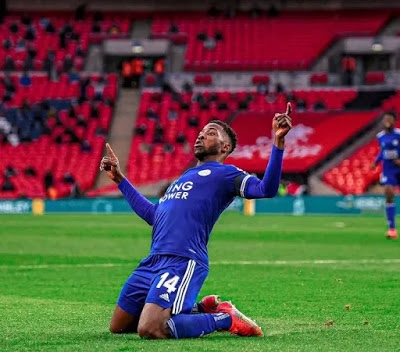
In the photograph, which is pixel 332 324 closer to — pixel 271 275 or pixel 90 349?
pixel 90 349

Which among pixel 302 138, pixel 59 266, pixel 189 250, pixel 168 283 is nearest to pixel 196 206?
pixel 189 250

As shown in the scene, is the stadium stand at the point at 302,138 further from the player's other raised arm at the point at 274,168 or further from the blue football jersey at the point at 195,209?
the player's other raised arm at the point at 274,168

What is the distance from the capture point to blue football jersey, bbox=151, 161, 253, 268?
8.88 m

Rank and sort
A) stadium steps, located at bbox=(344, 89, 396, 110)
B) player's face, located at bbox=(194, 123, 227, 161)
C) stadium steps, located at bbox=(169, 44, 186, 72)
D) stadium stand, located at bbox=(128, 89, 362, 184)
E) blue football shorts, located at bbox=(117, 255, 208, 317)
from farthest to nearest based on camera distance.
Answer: stadium steps, located at bbox=(169, 44, 186, 72)
stadium steps, located at bbox=(344, 89, 396, 110)
stadium stand, located at bbox=(128, 89, 362, 184)
player's face, located at bbox=(194, 123, 227, 161)
blue football shorts, located at bbox=(117, 255, 208, 317)

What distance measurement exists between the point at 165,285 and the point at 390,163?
16203 millimetres

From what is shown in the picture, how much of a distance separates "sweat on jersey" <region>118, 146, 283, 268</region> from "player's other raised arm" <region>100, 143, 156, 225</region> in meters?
0.37

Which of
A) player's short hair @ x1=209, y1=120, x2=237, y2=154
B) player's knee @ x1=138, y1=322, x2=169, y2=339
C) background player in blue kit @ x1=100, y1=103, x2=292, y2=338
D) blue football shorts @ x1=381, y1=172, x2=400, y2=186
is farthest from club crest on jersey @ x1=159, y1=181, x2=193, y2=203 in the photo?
blue football shorts @ x1=381, y1=172, x2=400, y2=186

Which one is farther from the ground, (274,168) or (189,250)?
(274,168)

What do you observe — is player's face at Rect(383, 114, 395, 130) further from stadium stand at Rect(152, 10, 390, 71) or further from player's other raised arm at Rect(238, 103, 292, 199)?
stadium stand at Rect(152, 10, 390, 71)

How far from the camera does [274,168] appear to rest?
8.38m

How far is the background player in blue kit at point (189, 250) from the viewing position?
8.50 m

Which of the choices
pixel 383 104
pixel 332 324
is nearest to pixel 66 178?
pixel 383 104

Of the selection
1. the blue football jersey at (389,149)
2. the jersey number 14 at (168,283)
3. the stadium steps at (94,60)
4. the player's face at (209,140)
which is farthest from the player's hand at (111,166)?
the stadium steps at (94,60)

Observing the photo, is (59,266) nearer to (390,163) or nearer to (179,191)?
(179,191)
